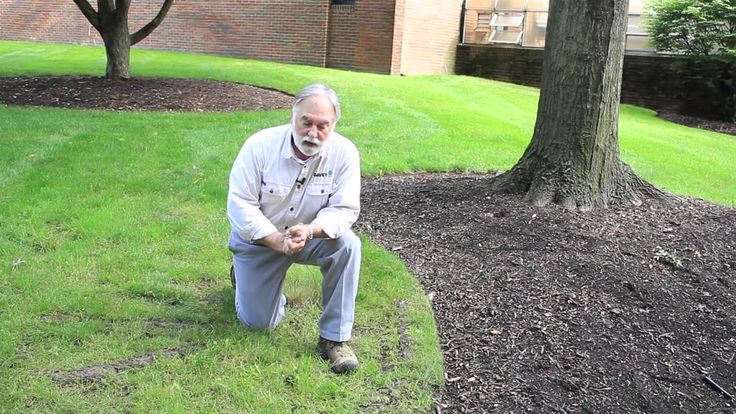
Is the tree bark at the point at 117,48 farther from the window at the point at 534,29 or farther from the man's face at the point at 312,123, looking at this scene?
the window at the point at 534,29

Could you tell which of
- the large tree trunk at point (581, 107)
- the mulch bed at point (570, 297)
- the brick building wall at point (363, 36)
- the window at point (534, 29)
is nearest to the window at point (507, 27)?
the window at point (534, 29)

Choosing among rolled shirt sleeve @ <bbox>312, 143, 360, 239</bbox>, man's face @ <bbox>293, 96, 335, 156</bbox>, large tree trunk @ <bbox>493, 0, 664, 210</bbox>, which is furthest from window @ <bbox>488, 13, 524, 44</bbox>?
man's face @ <bbox>293, 96, 335, 156</bbox>

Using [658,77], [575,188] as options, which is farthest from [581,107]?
[658,77]

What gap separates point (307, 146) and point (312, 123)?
0.37 feet

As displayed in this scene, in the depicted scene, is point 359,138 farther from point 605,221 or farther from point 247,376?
point 247,376

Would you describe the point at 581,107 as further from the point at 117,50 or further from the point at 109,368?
the point at 117,50

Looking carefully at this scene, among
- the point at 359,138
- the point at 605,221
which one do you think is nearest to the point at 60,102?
the point at 359,138

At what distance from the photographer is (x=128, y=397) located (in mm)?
3023

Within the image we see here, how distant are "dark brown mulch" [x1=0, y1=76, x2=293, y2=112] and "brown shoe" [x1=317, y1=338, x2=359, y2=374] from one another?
7.00 metres

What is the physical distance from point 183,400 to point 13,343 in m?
1.01

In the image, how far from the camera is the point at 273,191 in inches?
132

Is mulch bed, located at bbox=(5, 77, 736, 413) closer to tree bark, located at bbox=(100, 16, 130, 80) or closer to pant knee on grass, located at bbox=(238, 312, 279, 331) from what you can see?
pant knee on grass, located at bbox=(238, 312, 279, 331)

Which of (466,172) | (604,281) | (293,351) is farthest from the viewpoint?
(466,172)

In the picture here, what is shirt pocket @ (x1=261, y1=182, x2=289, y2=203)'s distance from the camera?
11.0ft
